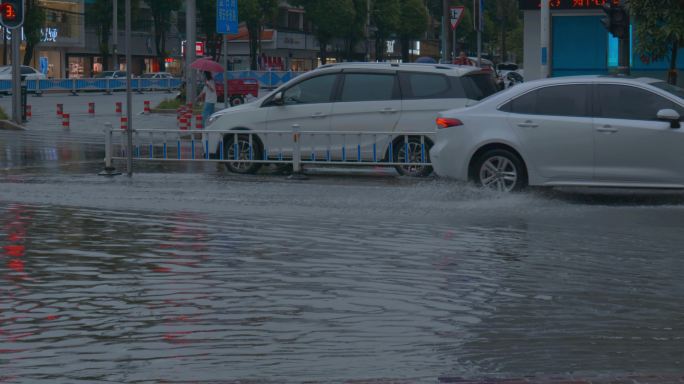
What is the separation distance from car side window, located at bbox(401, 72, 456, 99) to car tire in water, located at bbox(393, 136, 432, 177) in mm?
769

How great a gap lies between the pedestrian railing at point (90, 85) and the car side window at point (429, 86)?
49.0 meters

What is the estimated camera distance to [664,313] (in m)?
8.53

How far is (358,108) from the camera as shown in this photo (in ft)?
64.5

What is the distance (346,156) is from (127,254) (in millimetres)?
8333

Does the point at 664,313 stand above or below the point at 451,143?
below

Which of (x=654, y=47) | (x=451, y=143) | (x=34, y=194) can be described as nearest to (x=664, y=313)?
(x=451, y=143)

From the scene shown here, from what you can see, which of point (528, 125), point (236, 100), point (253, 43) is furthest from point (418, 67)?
point (253, 43)

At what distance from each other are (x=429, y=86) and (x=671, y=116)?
16.4ft

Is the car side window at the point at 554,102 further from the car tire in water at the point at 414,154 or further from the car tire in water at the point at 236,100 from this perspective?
the car tire in water at the point at 236,100

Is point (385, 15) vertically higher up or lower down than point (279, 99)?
higher up

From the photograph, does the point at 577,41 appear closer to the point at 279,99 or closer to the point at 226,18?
the point at 226,18

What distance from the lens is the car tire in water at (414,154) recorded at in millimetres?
18906

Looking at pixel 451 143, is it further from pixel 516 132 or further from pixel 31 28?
pixel 31 28

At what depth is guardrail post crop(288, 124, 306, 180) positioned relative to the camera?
737 inches
